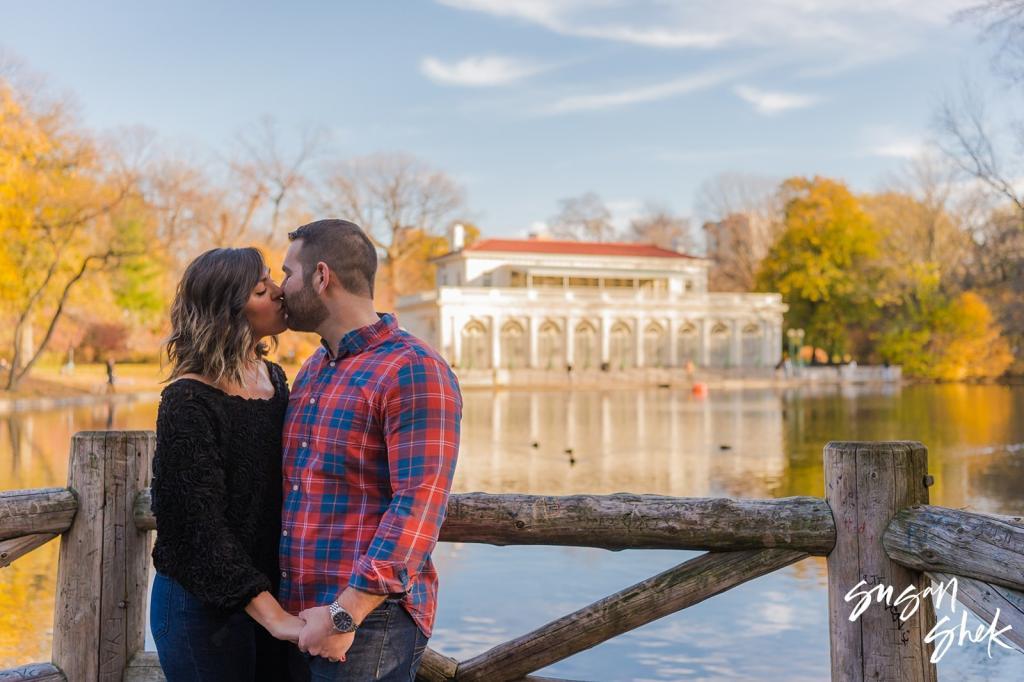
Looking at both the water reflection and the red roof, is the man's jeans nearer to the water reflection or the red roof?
the water reflection

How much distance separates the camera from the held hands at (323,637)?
2.63 m

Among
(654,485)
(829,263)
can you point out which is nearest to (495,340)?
(829,263)

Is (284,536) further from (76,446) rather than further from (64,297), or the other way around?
(64,297)

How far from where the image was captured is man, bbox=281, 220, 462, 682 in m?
2.64

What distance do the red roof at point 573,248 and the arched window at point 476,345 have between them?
7103 millimetres

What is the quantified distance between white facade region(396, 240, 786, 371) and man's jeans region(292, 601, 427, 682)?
59.5 m

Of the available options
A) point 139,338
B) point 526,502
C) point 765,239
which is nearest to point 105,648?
point 526,502

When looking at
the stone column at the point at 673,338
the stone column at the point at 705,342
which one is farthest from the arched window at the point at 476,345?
the stone column at the point at 705,342

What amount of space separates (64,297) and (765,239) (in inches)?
2256

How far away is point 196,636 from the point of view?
2.80m

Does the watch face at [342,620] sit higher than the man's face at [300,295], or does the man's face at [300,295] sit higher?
the man's face at [300,295]

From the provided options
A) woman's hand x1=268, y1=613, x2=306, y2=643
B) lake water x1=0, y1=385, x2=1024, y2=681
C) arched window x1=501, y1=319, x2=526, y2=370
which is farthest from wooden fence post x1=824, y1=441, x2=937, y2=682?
arched window x1=501, y1=319, x2=526, y2=370

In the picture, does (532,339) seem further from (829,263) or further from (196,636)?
(196,636)

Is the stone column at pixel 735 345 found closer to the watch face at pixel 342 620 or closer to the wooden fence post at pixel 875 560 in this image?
the wooden fence post at pixel 875 560
